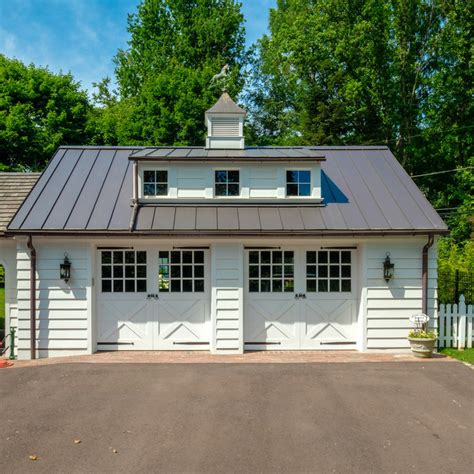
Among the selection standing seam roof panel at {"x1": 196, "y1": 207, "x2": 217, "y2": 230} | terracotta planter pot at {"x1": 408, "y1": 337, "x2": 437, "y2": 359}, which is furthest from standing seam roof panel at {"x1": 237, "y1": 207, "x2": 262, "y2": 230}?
terracotta planter pot at {"x1": 408, "y1": 337, "x2": 437, "y2": 359}

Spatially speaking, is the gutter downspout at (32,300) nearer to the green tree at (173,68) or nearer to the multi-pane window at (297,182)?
the multi-pane window at (297,182)

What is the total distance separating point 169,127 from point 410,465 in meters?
22.0

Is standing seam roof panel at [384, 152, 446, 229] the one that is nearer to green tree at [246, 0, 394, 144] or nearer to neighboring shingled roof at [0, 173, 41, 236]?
neighboring shingled roof at [0, 173, 41, 236]

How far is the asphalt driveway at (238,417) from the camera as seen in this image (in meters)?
4.61

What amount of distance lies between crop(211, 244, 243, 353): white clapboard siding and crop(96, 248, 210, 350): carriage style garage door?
1.38 feet

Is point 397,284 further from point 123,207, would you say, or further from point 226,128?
point 123,207

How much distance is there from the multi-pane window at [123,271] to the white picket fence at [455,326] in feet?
22.9

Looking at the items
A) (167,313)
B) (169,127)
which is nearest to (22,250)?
(167,313)

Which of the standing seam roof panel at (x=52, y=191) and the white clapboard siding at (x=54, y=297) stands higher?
the standing seam roof panel at (x=52, y=191)

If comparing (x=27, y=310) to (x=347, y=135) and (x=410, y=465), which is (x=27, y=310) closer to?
(x=410, y=465)

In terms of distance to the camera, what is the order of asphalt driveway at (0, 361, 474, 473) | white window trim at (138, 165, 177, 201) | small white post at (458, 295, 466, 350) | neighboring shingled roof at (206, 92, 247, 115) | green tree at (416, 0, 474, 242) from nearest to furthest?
asphalt driveway at (0, 361, 474, 473) < small white post at (458, 295, 466, 350) < white window trim at (138, 165, 177, 201) < neighboring shingled roof at (206, 92, 247, 115) < green tree at (416, 0, 474, 242)

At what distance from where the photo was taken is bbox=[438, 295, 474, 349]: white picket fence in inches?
369

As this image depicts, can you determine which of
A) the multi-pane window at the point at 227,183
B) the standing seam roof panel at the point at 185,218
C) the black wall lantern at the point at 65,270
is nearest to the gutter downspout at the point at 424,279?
the multi-pane window at the point at 227,183

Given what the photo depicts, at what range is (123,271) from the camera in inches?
362
